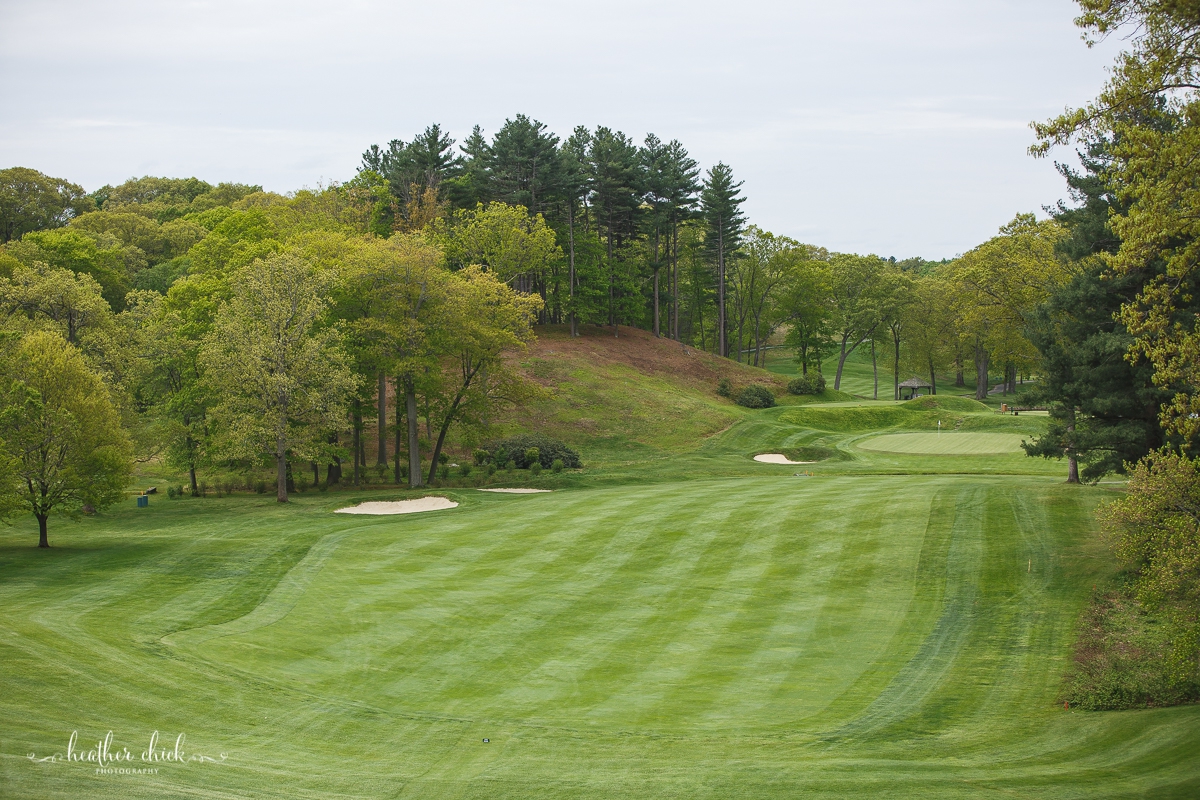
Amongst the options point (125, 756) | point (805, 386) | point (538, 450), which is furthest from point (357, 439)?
point (805, 386)

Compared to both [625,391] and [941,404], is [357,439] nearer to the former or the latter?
→ [625,391]

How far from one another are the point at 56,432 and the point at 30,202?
228ft

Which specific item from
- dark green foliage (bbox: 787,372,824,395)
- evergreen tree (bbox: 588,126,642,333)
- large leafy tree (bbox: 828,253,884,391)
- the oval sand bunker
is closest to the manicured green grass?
the oval sand bunker

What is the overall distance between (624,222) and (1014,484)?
5233cm

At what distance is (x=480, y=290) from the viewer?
4294 centimetres

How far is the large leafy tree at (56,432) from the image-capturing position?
2594 centimetres

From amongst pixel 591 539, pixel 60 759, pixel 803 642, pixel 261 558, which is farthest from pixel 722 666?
pixel 261 558

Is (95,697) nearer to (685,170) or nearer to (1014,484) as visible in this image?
(1014,484)

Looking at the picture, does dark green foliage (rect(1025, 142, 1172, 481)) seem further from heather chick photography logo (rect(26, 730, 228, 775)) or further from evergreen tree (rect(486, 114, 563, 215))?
evergreen tree (rect(486, 114, 563, 215))

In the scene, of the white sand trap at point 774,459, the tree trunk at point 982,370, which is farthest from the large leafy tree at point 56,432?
the tree trunk at point 982,370

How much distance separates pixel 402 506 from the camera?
3647 centimetres

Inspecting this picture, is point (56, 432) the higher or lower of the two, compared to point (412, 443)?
higher

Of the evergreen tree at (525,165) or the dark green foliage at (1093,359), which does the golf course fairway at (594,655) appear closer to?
the dark green foliage at (1093,359)

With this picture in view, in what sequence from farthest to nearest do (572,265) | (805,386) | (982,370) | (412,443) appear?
(982,370) < (805,386) < (572,265) < (412,443)
